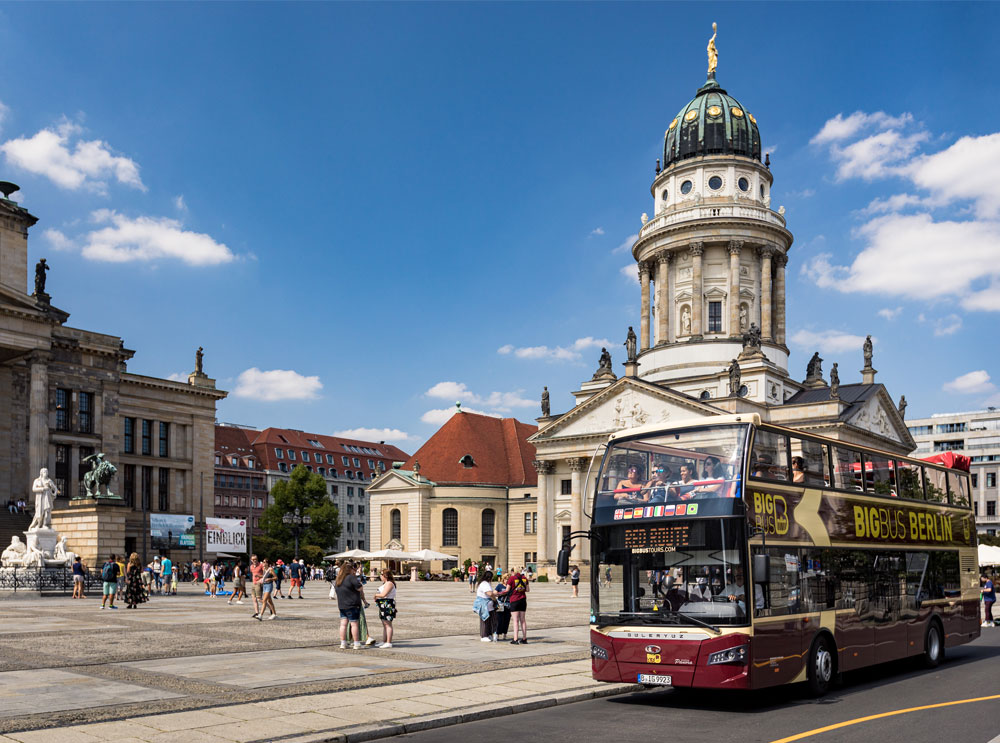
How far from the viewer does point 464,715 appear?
12961mm

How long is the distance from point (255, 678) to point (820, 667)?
29.6 feet

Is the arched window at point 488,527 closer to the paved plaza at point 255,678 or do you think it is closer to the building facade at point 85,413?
the building facade at point 85,413

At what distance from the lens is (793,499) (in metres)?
14.8

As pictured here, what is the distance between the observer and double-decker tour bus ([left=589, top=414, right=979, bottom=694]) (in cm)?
1347

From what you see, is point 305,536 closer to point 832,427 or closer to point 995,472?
point 832,427

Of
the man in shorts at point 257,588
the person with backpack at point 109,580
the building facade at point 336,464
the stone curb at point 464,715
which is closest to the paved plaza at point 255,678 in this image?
the stone curb at point 464,715

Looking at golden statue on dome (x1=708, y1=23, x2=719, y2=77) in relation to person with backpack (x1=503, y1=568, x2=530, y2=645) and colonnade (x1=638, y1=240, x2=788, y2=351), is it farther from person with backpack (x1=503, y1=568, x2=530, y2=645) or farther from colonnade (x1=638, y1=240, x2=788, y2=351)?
person with backpack (x1=503, y1=568, x2=530, y2=645)

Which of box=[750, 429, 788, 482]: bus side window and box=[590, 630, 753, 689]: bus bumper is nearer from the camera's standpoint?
box=[590, 630, 753, 689]: bus bumper

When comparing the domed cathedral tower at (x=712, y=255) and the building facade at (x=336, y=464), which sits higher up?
the domed cathedral tower at (x=712, y=255)

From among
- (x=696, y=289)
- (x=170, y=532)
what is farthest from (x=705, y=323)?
(x=170, y=532)

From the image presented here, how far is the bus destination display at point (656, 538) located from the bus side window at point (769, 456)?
1.35 m

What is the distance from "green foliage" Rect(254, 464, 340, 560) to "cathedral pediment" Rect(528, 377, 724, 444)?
23505 mm

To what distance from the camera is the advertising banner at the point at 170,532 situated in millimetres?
64875

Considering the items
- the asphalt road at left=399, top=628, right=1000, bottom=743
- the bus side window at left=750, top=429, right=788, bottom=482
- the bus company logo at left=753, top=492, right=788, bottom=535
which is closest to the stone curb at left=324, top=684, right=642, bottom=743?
the asphalt road at left=399, top=628, right=1000, bottom=743
